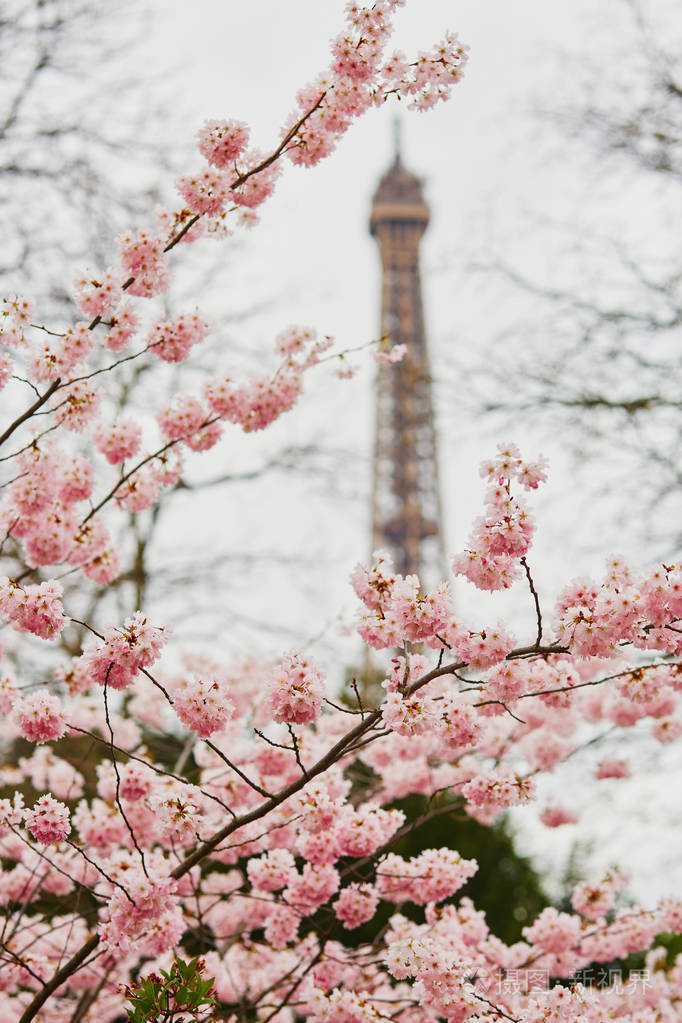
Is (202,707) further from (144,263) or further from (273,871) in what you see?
(144,263)

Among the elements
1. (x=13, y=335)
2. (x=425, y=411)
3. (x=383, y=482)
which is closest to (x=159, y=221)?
(x=13, y=335)

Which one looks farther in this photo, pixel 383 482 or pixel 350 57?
pixel 383 482

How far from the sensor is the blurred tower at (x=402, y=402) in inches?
A: 885

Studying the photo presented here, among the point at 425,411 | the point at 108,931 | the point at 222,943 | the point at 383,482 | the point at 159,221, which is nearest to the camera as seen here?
the point at 108,931

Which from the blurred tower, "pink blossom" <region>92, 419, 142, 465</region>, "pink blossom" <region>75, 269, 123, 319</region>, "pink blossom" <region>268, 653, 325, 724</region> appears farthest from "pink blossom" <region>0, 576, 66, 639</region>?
the blurred tower

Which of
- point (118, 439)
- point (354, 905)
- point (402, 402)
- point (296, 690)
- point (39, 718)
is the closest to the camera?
point (296, 690)

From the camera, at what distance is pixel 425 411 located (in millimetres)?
7527

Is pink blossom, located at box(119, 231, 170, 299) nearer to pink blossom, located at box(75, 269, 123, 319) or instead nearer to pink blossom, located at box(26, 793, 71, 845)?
pink blossom, located at box(75, 269, 123, 319)

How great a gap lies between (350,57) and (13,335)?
3.91ft

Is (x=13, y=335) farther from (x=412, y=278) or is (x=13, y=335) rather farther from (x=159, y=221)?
(x=412, y=278)

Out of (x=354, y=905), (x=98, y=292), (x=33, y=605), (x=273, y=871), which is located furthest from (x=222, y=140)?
(x=354, y=905)

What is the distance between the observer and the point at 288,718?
6.91 ft

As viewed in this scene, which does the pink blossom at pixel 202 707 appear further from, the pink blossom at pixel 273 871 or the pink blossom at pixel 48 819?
the pink blossom at pixel 273 871

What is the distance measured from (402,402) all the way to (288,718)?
15.6 m
